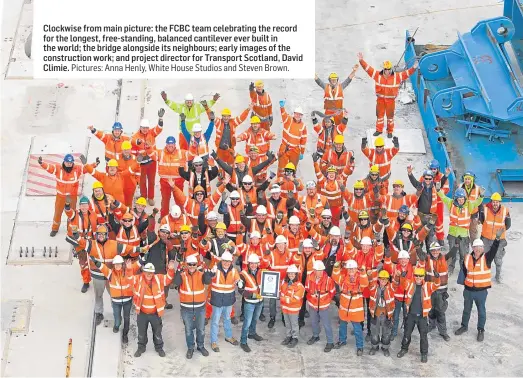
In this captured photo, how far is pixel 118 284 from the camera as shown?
15.4 m

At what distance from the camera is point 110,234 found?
53.2ft

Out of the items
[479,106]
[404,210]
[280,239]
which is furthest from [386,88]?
[280,239]

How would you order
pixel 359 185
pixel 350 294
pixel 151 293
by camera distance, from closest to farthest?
pixel 151 293, pixel 350 294, pixel 359 185

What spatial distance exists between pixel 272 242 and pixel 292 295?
0.98m

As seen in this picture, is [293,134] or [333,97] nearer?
[293,134]

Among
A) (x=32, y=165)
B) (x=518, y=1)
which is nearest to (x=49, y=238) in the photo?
(x=32, y=165)

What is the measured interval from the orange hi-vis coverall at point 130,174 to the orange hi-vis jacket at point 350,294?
3789mm

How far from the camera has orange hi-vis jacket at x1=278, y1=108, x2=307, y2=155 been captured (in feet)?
60.9

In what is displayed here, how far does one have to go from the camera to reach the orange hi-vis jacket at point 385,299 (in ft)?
50.6

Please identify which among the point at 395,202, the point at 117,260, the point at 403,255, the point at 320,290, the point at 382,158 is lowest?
the point at 320,290

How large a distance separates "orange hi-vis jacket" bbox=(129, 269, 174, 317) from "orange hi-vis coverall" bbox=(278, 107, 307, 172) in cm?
404

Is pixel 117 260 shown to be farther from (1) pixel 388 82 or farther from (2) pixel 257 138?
(1) pixel 388 82

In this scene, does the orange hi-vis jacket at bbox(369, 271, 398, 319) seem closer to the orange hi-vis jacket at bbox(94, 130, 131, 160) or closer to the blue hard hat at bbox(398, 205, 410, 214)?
the blue hard hat at bbox(398, 205, 410, 214)

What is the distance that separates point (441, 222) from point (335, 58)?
632cm
